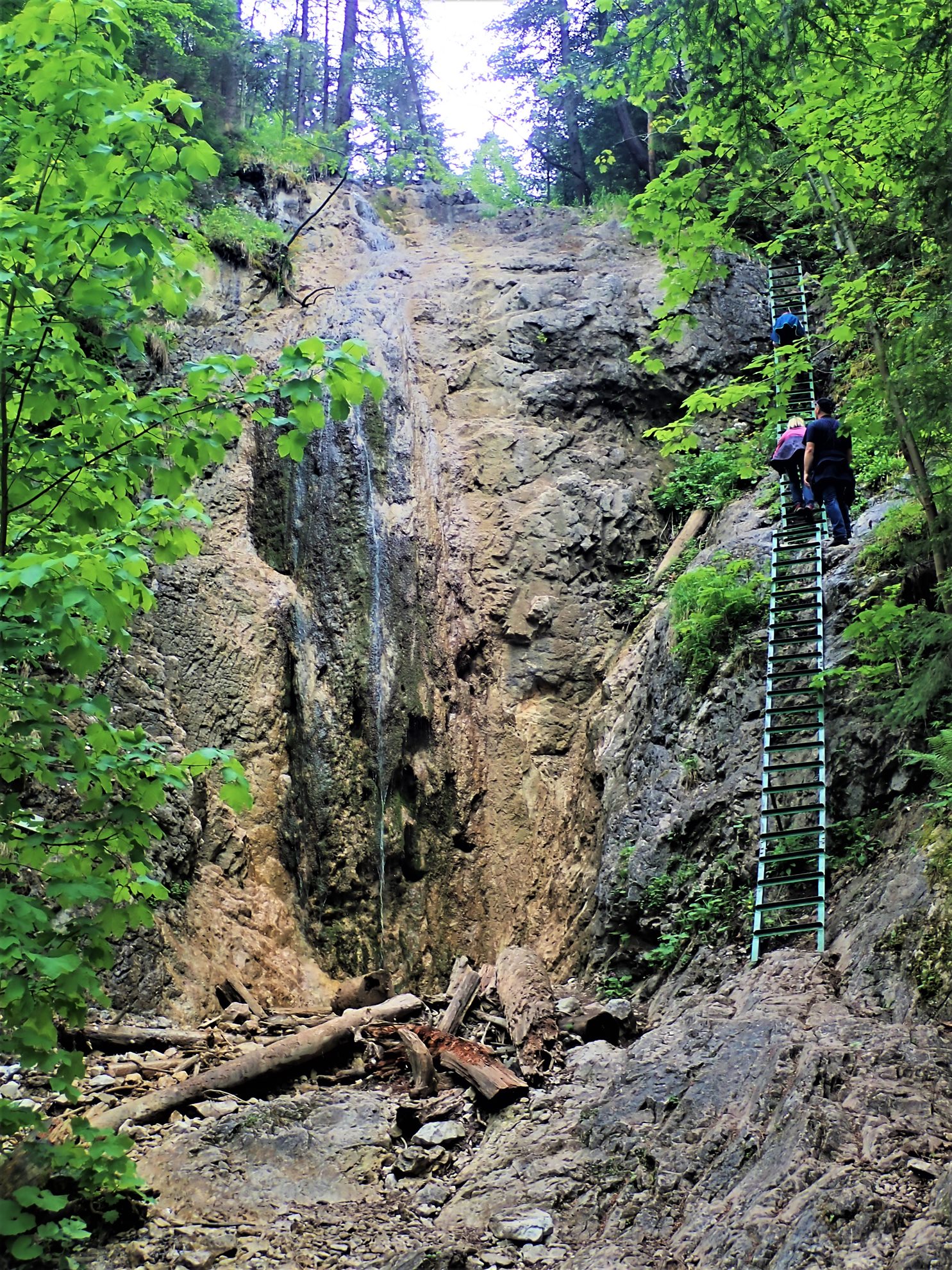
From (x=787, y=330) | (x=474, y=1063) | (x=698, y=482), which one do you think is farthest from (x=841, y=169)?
(x=474, y=1063)

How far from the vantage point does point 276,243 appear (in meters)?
15.5

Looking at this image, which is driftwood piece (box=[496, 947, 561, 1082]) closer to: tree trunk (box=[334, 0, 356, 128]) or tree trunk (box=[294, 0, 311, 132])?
tree trunk (box=[294, 0, 311, 132])

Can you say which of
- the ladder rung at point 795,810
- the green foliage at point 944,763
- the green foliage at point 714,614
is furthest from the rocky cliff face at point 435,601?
the green foliage at point 944,763

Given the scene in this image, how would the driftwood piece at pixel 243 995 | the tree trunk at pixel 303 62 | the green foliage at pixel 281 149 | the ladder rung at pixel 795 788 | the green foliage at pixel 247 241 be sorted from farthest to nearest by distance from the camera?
the tree trunk at pixel 303 62, the green foliage at pixel 281 149, the green foliage at pixel 247 241, the driftwood piece at pixel 243 995, the ladder rung at pixel 795 788

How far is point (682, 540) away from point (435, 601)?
3.62 m

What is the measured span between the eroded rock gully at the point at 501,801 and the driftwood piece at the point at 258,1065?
9.5 inches

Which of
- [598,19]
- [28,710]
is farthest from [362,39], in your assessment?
[28,710]

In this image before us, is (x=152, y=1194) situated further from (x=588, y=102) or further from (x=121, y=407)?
(x=588, y=102)

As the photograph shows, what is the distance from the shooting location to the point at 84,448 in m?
4.02

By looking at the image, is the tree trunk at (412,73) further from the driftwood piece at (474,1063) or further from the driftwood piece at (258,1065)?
the driftwood piece at (474,1063)

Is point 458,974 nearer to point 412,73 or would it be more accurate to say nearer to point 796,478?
point 796,478

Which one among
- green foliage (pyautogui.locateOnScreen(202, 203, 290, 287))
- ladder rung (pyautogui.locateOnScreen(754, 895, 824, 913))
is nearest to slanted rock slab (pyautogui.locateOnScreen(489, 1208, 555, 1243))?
ladder rung (pyautogui.locateOnScreen(754, 895, 824, 913))

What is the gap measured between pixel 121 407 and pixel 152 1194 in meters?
3.84

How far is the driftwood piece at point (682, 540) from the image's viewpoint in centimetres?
1277
